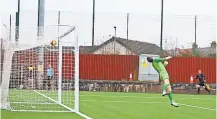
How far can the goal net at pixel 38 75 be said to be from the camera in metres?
13.5

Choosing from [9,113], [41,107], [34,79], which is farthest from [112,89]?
[9,113]

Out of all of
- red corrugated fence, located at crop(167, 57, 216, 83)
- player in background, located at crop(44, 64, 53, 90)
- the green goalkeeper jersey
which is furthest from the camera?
red corrugated fence, located at crop(167, 57, 216, 83)

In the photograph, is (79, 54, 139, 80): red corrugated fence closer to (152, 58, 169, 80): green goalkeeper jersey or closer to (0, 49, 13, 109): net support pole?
(0, 49, 13, 109): net support pole

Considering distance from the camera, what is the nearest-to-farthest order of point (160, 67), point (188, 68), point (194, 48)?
1. point (160, 67)
2. point (188, 68)
3. point (194, 48)

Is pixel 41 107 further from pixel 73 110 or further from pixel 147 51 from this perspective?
pixel 147 51

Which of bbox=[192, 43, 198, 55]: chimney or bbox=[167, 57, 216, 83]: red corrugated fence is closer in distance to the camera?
bbox=[167, 57, 216, 83]: red corrugated fence

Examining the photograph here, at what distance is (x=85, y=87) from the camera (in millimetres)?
29938

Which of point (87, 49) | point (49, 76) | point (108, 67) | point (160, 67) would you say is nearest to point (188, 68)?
point (108, 67)

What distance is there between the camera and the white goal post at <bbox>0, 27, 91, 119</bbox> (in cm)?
1352

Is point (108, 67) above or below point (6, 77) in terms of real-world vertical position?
above

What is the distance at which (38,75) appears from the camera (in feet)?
65.6

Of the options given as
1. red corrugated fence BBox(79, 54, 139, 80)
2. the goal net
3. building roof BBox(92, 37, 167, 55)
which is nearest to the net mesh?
the goal net

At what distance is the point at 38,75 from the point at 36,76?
27 cm

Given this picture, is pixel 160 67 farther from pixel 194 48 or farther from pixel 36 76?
pixel 194 48
